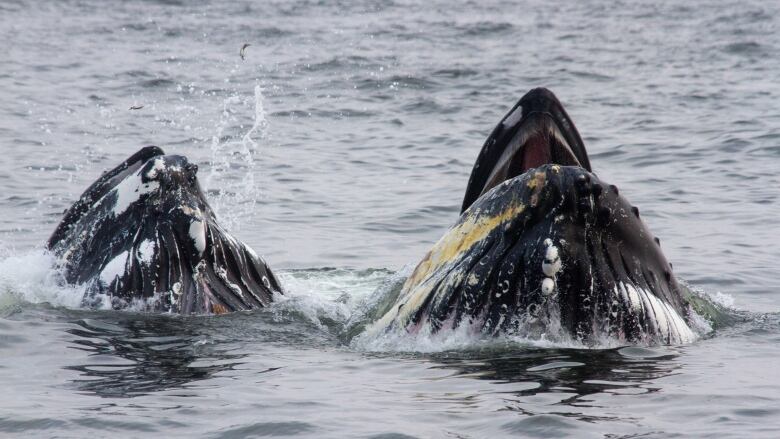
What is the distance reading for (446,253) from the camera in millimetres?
7027

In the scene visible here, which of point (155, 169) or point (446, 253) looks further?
point (155, 169)

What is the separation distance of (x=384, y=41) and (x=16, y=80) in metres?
8.67

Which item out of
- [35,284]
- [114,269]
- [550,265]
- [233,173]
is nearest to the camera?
[550,265]

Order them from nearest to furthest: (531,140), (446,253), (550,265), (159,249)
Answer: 1. (550,265)
2. (446,253)
3. (531,140)
4. (159,249)

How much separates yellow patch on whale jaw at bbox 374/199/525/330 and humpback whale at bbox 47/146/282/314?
4.12 feet

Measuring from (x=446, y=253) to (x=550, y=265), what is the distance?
31.4 inches

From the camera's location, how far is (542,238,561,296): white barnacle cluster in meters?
Answer: 6.37

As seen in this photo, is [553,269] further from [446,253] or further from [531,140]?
[531,140]

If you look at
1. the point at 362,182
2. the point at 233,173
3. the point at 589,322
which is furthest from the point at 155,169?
the point at 233,173

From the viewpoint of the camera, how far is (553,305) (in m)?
6.51

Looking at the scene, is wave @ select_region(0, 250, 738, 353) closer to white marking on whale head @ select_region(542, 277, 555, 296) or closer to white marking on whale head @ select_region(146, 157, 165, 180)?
white marking on whale head @ select_region(542, 277, 555, 296)

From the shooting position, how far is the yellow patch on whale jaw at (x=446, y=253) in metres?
6.71

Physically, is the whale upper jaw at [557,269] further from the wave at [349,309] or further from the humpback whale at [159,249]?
the humpback whale at [159,249]

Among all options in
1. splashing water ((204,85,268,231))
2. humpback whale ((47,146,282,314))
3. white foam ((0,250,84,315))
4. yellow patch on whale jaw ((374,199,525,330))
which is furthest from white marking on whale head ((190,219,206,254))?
splashing water ((204,85,268,231))
